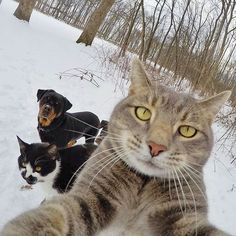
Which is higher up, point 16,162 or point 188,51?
point 188,51

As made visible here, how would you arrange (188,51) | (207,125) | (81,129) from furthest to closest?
(188,51) < (81,129) < (207,125)

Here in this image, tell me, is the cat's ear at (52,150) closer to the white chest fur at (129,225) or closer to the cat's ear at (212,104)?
the white chest fur at (129,225)

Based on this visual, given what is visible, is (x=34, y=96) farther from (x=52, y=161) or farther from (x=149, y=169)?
(x=149, y=169)

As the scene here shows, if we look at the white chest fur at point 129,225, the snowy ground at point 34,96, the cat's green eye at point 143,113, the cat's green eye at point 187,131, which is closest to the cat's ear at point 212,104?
the cat's green eye at point 187,131

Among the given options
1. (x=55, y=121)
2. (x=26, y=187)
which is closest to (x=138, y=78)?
(x=26, y=187)

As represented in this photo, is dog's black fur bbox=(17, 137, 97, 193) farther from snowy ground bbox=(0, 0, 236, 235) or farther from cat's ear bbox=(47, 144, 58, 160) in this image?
snowy ground bbox=(0, 0, 236, 235)

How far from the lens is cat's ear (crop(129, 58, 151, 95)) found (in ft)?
7.98

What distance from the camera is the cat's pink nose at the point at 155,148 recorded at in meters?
1.98

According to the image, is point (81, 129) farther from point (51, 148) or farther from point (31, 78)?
point (31, 78)

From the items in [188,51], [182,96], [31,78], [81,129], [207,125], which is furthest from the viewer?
[188,51]

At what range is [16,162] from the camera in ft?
13.4

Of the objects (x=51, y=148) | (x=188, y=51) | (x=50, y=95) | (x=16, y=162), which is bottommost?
(x=16, y=162)

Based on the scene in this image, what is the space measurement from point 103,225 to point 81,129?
9.65 feet

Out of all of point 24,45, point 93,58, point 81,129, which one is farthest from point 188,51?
point 81,129
